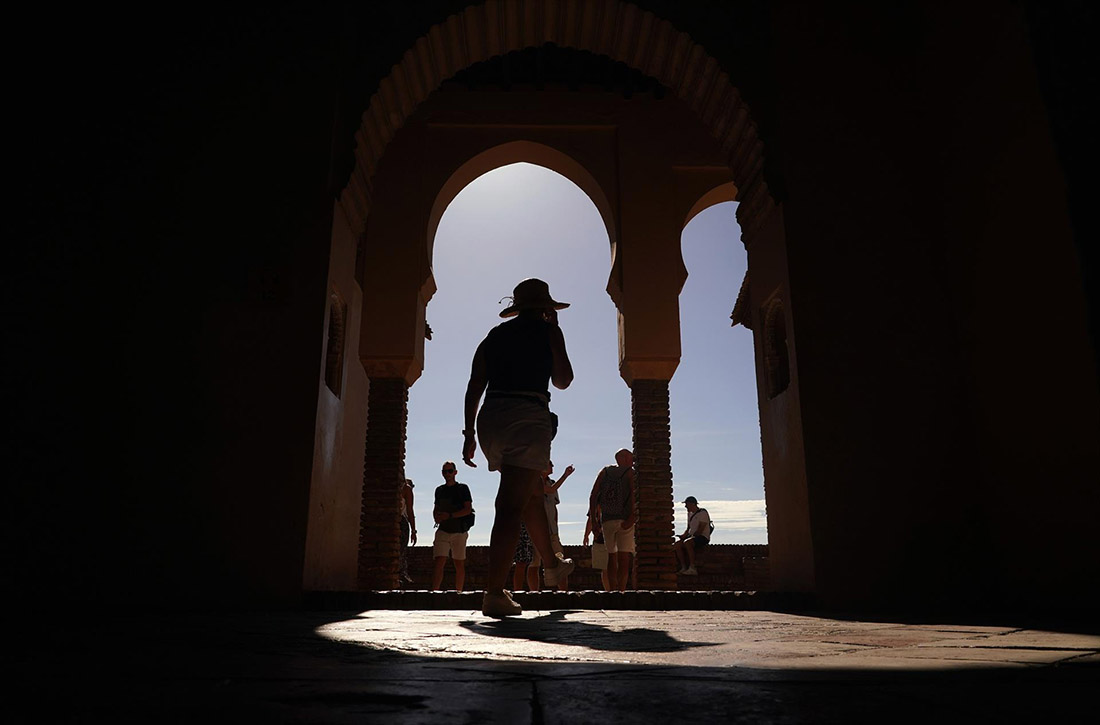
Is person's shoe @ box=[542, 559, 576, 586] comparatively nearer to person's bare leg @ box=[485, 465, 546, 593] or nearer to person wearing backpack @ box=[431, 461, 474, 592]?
person's bare leg @ box=[485, 465, 546, 593]

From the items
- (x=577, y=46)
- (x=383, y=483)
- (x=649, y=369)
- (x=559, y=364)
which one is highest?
(x=577, y=46)

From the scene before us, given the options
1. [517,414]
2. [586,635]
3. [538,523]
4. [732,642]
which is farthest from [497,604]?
[732,642]

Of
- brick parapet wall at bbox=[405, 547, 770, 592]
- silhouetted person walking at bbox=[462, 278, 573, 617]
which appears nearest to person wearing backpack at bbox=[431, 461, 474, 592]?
brick parapet wall at bbox=[405, 547, 770, 592]

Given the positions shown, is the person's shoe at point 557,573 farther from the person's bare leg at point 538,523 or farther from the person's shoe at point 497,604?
the person's shoe at point 497,604

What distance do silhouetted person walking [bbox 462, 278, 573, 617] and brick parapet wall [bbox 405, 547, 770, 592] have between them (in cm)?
796

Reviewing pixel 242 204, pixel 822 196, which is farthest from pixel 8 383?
pixel 822 196

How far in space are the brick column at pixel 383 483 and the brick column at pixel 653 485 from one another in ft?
8.99

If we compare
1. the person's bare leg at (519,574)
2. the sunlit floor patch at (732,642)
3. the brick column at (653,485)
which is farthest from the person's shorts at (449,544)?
the sunlit floor patch at (732,642)

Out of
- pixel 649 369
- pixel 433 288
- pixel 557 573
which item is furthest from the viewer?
pixel 649 369

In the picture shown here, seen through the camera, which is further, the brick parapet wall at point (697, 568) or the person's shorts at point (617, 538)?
the brick parapet wall at point (697, 568)

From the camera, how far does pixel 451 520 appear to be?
27.1 feet

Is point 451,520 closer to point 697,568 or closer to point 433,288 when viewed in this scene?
point 433,288

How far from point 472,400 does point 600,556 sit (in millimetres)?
5111

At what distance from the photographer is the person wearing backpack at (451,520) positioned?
825 centimetres
